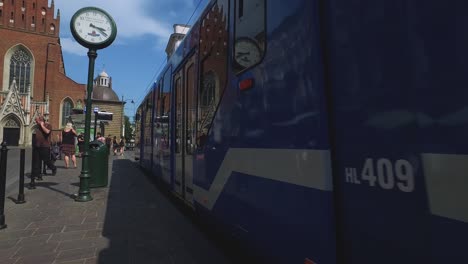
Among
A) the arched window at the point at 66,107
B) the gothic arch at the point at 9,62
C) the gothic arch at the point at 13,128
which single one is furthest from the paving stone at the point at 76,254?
the arched window at the point at 66,107

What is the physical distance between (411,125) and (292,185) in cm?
94

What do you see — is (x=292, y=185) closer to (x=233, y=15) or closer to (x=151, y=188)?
(x=233, y=15)

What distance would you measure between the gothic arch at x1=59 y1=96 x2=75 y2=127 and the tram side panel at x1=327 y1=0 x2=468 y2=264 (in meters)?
58.5

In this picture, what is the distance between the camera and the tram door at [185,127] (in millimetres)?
5125

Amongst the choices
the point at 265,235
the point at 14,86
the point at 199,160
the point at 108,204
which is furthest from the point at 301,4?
the point at 14,86

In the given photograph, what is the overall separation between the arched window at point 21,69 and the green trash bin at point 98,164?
50258 mm

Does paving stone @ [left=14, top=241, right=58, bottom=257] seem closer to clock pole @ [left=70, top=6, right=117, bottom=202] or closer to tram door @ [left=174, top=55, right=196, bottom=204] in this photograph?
tram door @ [left=174, top=55, right=196, bottom=204]

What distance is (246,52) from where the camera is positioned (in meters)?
3.09

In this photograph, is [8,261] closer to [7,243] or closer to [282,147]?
[7,243]

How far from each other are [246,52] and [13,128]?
5583 cm

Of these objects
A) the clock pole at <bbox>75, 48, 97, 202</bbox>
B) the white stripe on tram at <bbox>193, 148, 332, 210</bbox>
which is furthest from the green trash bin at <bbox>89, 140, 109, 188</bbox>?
the white stripe on tram at <bbox>193, 148, 332, 210</bbox>

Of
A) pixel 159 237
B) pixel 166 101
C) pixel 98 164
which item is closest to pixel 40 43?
pixel 98 164

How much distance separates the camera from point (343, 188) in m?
1.90

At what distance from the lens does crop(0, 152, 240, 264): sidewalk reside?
402cm
